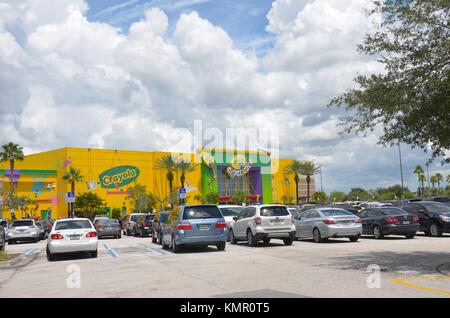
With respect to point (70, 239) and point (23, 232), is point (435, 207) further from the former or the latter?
point (23, 232)

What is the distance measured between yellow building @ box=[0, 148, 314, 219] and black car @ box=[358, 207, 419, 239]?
2091 inches

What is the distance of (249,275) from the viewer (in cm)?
1173

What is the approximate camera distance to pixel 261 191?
97125mm

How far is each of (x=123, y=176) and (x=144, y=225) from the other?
4821 centimetres

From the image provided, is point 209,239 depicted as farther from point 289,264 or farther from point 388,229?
point 388,229

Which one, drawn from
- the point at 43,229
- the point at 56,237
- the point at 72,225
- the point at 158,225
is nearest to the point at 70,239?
the point at 56,237

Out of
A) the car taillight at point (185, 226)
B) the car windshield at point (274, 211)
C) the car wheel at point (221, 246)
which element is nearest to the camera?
the car taillight at point (185, 226)

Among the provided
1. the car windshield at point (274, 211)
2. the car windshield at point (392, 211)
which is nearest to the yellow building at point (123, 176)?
the car windshield at point (274, 211)

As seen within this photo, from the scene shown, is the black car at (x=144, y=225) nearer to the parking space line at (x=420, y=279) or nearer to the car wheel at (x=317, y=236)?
the car wheel at (x=317, y=236)

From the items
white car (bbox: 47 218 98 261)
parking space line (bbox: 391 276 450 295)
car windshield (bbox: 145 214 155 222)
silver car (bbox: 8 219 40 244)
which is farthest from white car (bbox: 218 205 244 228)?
parking space line (bbox: 391 276 450 295)

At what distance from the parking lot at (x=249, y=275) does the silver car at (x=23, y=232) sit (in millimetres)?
16892

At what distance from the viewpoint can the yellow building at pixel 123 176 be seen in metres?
75.8

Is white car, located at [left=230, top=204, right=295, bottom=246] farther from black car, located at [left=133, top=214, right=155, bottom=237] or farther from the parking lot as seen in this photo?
black car, located at [left=133, top=214, right=155, bottom=237]
